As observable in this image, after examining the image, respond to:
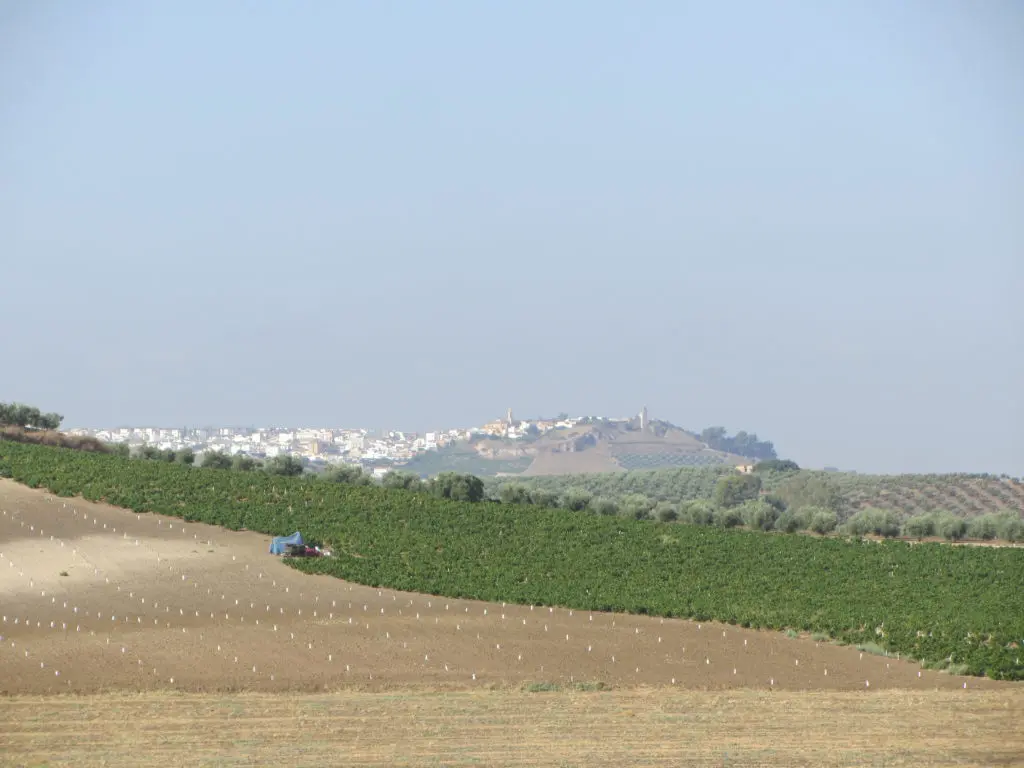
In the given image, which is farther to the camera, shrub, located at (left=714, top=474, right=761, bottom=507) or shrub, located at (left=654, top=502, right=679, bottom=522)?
shrub, located at (left=714, top=474, right=761, bottom=507)

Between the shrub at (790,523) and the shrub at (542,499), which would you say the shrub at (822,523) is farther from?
the shrub at (542,499)

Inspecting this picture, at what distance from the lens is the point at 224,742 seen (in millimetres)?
37062

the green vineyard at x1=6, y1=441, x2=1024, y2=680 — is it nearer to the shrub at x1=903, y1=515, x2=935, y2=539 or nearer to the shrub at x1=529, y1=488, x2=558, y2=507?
the shrub at x1=529, y1=488, x2=558, y2=507

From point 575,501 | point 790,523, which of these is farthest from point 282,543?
point 790,523

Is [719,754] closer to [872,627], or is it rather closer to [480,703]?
[480,703]

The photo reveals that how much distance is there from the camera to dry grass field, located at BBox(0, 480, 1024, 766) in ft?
121

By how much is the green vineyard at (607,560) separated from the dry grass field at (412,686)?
91.8 inches

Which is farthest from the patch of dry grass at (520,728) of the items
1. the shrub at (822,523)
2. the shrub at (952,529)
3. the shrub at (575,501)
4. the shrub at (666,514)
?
the shrub at (575,501)

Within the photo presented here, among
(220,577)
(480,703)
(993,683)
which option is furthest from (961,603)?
(220,577)

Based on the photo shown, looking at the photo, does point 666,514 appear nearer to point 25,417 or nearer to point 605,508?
point 605,508

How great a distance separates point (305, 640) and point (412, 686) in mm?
7621

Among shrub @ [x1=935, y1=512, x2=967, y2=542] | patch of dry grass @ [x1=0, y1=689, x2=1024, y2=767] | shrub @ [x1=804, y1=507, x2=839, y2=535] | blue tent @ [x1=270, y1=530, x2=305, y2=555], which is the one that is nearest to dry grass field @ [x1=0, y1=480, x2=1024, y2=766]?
patch of dry grass @ [x1=0, y1=689, x2=1024, y2=767]

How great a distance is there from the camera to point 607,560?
69875 mm

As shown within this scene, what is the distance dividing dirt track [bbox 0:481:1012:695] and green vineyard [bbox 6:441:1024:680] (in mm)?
2310
